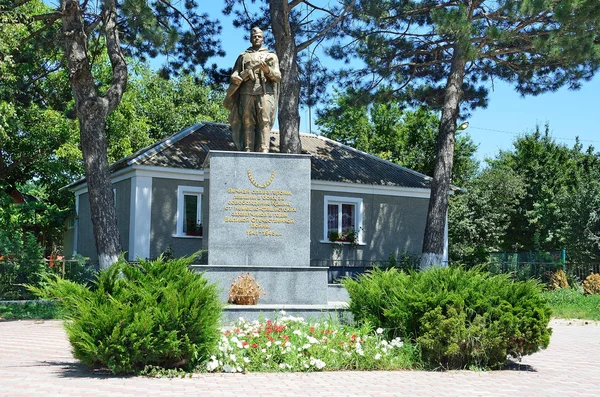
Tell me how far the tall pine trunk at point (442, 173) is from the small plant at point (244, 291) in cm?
1022

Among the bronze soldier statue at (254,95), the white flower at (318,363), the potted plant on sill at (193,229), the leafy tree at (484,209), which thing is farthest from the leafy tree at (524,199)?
the white flower at (318,363)

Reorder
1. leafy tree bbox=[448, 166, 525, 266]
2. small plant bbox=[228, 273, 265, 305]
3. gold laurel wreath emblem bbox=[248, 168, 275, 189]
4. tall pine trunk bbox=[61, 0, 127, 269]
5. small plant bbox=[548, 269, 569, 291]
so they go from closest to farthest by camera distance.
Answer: small plant bbox=[228, 273, 265, 305]
gold laurel wreath emblem bbox=[248, 168, 275, 189]
tall pine trunk bbox=[61, 0, 127, 269]
small plant bbox=[548, 269, 569, 291]
leafy tree bbox=[448, 166, 525, 266]

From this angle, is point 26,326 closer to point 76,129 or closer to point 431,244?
point 431,244

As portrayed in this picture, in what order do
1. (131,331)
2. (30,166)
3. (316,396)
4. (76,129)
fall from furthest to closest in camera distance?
(30,166) < (76,129) < (131,331) < (316,396)

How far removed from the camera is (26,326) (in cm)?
1396

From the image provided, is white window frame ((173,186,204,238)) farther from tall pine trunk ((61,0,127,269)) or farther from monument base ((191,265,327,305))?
monument base ((191,265,327,305))

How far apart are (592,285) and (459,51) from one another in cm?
924

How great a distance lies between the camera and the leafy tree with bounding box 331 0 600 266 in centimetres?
1761

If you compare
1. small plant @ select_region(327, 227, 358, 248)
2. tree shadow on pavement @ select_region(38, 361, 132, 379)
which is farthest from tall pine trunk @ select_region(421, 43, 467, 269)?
tree shadow on pavement @ select_region(38, 361, 132, 379)

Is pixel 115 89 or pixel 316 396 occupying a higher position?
pixel 115 89

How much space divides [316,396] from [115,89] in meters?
13.0

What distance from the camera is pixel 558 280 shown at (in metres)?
23.1

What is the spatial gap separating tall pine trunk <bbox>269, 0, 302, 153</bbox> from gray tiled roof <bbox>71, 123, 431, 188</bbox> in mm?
4232

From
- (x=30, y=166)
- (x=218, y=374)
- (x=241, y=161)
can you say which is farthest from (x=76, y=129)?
(x=218, y=374)
